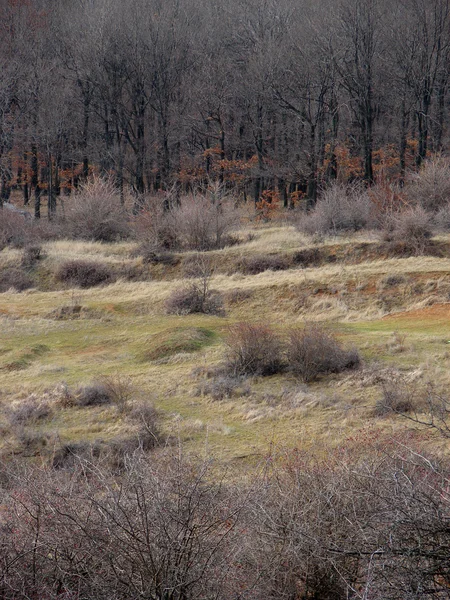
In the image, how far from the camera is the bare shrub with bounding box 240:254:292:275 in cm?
2688

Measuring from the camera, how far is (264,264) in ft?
88.5

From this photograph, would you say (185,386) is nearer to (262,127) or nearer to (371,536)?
A: (371,536)

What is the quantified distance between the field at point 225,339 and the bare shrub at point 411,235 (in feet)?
1.88

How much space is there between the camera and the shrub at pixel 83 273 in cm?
2788

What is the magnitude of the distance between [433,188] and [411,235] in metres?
5.78

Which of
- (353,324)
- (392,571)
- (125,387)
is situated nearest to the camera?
(392,571)

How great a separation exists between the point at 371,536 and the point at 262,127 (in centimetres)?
4268

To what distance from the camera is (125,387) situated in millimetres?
13992

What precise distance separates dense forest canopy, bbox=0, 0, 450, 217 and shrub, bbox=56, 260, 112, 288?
47.4 ft

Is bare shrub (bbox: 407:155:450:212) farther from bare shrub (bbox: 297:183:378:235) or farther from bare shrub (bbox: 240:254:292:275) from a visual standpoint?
bare shrub (bbox: 240:254:292:275)

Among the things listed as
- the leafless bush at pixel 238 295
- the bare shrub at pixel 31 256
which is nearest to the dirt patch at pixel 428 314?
the leafless bush at pixel 238 295

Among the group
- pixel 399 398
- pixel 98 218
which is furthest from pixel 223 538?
pixel 98 218

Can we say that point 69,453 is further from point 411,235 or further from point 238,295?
point 411,235

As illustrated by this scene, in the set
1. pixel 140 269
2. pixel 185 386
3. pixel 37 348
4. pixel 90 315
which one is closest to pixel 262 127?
pixel 140 269
